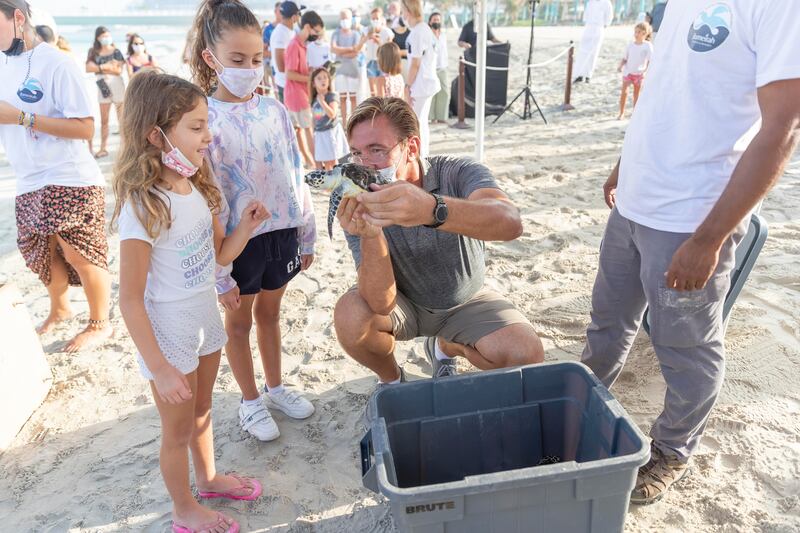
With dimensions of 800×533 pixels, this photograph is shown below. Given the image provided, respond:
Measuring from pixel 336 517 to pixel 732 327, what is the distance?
2.22 m

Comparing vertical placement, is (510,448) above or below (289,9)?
below

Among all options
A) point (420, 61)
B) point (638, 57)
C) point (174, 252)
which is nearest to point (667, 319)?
point (174, 252)

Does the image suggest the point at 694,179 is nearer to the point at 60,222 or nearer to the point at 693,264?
the point at 693,264

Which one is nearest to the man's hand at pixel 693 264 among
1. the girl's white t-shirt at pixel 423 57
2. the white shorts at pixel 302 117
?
the white shorts at pixel 302 117

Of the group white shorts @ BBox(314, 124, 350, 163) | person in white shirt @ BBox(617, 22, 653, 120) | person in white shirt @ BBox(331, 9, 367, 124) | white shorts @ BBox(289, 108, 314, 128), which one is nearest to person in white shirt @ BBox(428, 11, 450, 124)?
person in white shirt @ BBox(331, 9, 367, 124)

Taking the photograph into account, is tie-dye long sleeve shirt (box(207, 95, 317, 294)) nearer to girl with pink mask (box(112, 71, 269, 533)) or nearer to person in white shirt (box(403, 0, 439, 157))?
girl with pink mask (box(112, 71, 269, 533))

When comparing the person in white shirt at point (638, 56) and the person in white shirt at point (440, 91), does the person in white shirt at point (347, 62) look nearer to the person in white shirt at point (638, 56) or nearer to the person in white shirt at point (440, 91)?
the person in white shirt at point (440, 91)

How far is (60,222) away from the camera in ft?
9.55

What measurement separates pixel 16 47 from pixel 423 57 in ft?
15.0

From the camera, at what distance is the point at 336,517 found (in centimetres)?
198

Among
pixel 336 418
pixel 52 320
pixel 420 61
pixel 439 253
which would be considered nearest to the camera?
pixel 439 253

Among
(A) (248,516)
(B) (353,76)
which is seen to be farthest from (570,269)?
(B) (353,76)

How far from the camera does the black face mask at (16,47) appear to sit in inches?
102

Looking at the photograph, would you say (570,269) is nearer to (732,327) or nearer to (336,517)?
(732,327)
